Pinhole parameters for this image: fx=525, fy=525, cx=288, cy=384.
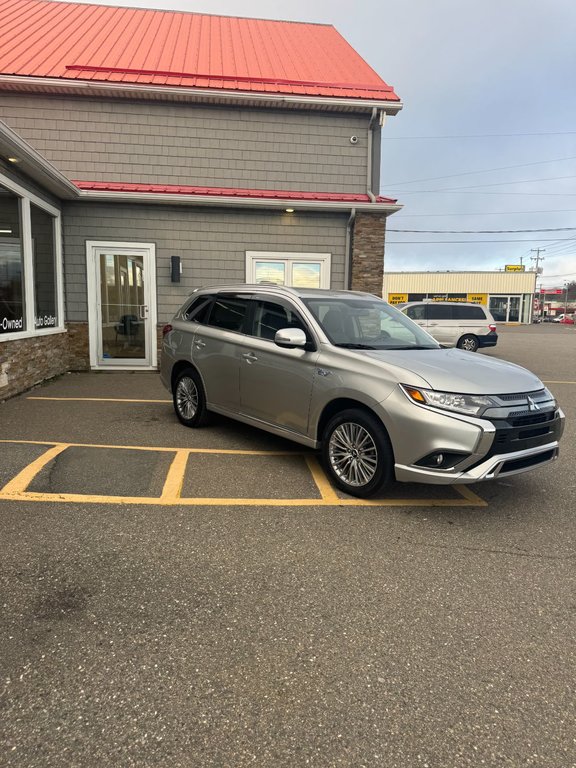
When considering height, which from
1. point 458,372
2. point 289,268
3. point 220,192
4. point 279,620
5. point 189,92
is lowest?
point 279,620

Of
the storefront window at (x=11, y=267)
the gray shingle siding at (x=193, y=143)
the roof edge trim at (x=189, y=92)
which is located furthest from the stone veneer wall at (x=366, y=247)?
the storefront window at (x=11, y=267)

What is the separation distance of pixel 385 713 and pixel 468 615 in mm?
869

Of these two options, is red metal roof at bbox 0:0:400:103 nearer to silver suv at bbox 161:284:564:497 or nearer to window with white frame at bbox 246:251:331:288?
window with white frame at bbox 246:251:331:288

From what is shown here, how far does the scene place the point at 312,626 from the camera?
2.62 m

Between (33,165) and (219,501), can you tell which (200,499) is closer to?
(219,501)

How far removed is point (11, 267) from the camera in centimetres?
814

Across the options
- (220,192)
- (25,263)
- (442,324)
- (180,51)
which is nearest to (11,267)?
(25,263)

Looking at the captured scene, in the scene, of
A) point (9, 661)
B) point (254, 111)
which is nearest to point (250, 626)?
point (9, 661)

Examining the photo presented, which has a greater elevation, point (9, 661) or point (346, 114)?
point (346, 114)

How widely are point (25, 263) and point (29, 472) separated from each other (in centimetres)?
499

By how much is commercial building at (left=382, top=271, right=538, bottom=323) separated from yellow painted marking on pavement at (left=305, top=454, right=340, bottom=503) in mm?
43052

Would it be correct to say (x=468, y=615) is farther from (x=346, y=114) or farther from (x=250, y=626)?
(x=346, y=114)

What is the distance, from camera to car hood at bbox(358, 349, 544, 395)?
3.88 m

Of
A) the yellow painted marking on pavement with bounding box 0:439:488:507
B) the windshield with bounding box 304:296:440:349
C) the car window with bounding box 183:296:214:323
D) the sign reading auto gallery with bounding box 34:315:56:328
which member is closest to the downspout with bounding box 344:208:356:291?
the car window with bounding box 183:296:214:323
